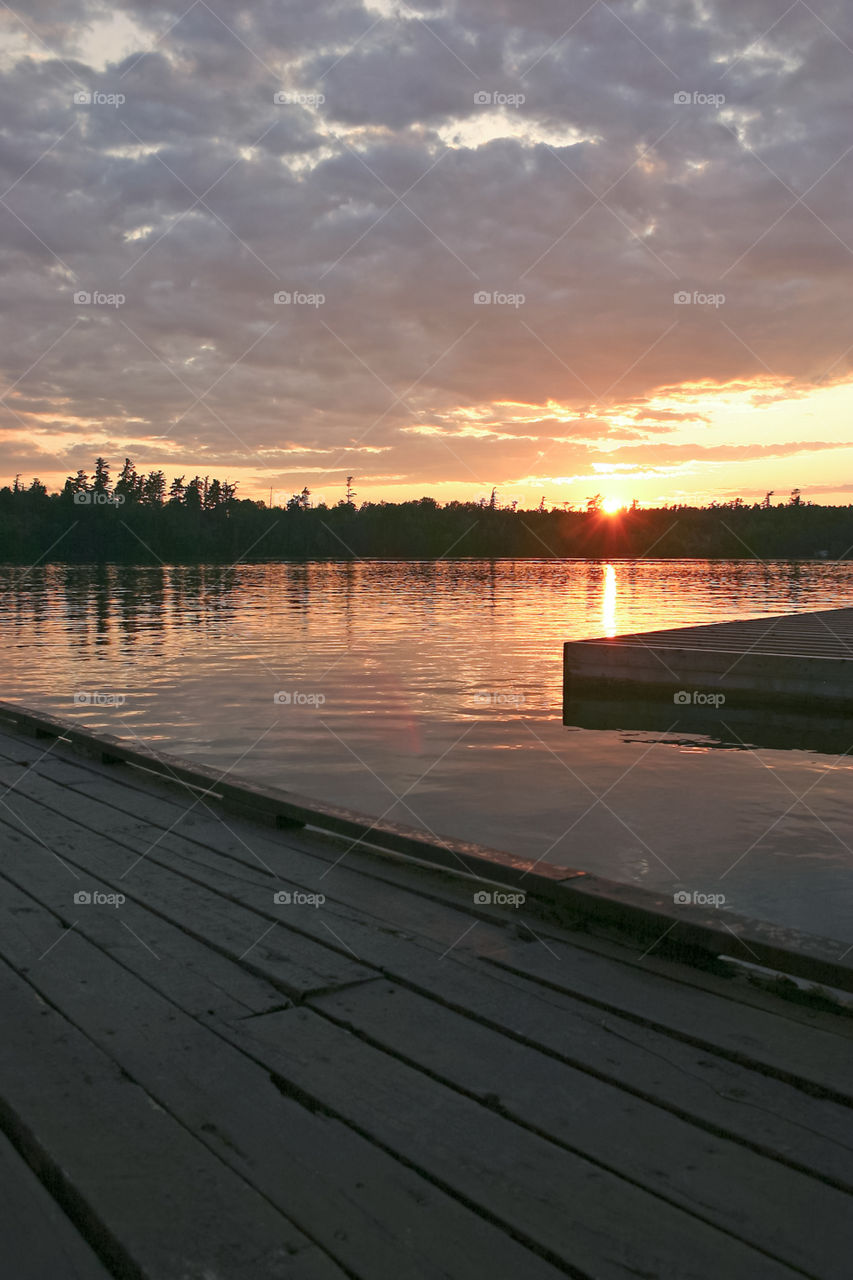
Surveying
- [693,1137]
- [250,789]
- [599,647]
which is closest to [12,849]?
[250,789]

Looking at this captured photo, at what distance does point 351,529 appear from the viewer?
462 ft

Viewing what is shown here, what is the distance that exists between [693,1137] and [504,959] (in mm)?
1107

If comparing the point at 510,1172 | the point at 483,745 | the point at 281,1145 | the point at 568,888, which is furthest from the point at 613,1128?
the point at 483,745

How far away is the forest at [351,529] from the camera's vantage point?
112 m

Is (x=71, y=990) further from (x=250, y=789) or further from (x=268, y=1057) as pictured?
(x=250, y=789)

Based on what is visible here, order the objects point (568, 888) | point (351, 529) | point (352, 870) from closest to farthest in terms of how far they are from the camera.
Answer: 1. point (568, 888)
2. point (352, 870)
3. point (351, 529)

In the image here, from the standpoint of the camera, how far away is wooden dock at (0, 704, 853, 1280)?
198 centimetres

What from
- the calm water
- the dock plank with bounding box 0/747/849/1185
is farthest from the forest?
the dock plank with bounding box 0/747/849/1185

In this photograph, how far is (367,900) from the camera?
4.02 m

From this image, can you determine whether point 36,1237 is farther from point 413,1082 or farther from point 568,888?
point 568,888

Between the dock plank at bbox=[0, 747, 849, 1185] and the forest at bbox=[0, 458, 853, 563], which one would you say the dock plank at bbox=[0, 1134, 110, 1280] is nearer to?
the dock plank at bbox=[0, 747, 849, 1185]

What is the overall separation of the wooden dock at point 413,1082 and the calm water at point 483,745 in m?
2.91

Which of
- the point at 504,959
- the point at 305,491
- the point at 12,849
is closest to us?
the point at 504,959

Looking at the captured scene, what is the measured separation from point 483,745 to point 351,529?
131 m
